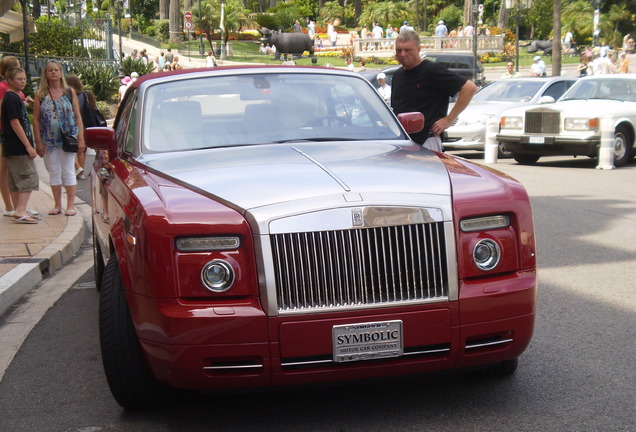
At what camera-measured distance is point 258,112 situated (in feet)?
18.9

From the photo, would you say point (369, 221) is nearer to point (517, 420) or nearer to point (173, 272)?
point (173, 272)

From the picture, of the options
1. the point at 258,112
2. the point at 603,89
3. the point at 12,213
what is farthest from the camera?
the point at 603,89

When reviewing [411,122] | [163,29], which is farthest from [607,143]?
[163,29]

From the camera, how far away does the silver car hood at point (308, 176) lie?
4113mm

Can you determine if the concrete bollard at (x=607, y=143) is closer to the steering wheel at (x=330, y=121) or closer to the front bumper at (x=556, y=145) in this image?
the front bumper at (x=556, y=145)

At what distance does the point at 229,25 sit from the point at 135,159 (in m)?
67.1

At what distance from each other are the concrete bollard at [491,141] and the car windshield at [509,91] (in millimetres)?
1894

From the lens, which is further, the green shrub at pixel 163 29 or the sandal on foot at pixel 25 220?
the green shrub at pixel 163 29

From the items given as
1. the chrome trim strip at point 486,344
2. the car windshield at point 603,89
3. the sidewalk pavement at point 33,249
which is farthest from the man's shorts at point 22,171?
the car windshield at point 603,89

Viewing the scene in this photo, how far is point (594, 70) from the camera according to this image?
32.4 meters

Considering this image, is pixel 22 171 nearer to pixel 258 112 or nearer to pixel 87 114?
pixel 87 114

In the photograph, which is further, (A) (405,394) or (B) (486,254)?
(A) (405,394)

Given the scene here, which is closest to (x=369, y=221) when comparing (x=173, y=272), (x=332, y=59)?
(x=173, y=272)

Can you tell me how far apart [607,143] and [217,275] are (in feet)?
47.1
